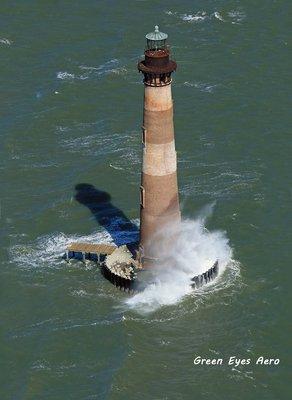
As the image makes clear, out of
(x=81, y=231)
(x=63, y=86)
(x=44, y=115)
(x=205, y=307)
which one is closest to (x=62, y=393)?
(x=205, y=307)

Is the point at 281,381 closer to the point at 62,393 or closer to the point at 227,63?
the point at 62,393

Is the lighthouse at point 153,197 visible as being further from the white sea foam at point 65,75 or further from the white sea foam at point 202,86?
the white sea foam at point 65,75

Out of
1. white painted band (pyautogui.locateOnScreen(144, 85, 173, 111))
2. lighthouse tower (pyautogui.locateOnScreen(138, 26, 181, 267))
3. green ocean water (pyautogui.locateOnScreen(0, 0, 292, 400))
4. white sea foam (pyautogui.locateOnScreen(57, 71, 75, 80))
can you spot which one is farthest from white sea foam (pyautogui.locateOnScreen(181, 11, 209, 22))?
white painted band (pyautogui.locateOnScreen(144, 85, 173, 111))

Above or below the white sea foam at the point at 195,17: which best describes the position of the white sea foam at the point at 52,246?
below

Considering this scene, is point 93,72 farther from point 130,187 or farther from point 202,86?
point 130,187

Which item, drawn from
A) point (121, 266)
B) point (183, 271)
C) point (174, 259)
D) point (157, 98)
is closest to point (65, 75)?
point (121, 266)

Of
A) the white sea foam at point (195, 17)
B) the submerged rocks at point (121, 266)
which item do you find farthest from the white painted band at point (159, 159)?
the white sea foam at point (195, 17)

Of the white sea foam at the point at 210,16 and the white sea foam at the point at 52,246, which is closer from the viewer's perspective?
the white sea foam at the point at 52,246

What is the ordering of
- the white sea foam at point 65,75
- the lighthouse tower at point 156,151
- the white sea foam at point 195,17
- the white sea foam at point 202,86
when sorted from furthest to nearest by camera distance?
the white sea foam at point 195,17 → the white sea foam at point 65,75 → the white sea foam at point 202,86 → the lighthouse tower at point 156,151

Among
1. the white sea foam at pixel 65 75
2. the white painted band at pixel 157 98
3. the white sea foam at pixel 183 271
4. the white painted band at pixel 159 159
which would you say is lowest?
the white sea foam at pixel 183 271
